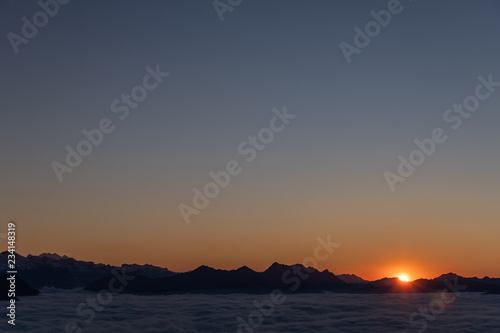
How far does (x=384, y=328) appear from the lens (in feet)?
223

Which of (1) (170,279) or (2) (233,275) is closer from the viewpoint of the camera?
(1) (170,279)

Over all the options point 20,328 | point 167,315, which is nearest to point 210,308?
point 167,315

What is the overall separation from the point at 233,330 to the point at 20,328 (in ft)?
84.8

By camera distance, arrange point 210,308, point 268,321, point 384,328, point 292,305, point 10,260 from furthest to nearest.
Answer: point 292,305 → point 210,308 → point 268,321 → point 384,328 → point 10,260

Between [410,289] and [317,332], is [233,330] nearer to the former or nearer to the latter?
[317,332]

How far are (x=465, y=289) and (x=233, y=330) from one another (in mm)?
103056

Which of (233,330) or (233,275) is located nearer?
(233,330)

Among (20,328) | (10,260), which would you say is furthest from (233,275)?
(10,260)

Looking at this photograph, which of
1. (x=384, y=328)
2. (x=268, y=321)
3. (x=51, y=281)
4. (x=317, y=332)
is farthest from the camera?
(x=51, y=281)

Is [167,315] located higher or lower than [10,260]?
lower

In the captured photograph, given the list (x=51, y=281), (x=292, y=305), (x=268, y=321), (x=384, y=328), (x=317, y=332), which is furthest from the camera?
(x=51, y=281)

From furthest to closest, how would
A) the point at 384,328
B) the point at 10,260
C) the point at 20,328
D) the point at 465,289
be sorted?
the point at 465,289 < the point at 384,328 < the point at 20,328 < the point at 10,260

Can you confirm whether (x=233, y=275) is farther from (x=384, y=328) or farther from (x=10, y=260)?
(x=10, y=260)

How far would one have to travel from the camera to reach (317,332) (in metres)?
63.2
